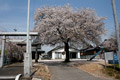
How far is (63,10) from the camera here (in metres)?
18.7

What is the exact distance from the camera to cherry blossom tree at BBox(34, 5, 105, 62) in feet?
55.7

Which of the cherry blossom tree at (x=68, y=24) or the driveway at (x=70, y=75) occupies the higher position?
the cherry blossom tree at (x=68, y=24)

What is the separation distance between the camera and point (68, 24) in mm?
16734

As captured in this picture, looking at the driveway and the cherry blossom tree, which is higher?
the cherry blossom tree

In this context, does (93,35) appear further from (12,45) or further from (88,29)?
(12,45)

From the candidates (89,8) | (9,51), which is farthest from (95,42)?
(9,51)

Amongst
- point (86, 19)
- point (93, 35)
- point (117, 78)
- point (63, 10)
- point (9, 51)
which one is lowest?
point (117, 78)

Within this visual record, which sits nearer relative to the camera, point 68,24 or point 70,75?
point 70,75

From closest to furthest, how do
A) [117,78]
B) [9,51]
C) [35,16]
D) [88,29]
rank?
[117,78] → [88,29] → [35,16] → [9,51]

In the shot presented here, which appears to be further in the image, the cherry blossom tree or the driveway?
the cherry blossom tree

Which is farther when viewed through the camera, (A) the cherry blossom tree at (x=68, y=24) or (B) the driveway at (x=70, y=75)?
(A) the cherry blossom tree at (x=68, y=24)

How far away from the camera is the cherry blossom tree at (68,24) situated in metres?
17.0

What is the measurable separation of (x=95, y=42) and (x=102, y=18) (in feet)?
13.3

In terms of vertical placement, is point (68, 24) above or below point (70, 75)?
above
